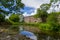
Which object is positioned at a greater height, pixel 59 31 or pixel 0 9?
pixel 0 9

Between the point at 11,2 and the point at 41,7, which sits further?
the point at 41,7

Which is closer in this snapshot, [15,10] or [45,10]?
[15,10]

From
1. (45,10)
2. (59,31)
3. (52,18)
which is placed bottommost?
(59,31)

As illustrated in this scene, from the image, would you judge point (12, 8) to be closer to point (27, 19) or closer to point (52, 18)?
point (52, 18)

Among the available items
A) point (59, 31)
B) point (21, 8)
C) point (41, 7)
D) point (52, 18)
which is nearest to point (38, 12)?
point (41, 7)

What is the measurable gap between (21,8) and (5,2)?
341cm

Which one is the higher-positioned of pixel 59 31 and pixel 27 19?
pixel 27 19

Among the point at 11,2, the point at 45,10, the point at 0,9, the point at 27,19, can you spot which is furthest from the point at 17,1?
the point at 27,19

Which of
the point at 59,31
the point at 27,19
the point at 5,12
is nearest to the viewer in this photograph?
the point at 5,12

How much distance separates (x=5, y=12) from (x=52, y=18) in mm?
16071

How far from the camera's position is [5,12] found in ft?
102

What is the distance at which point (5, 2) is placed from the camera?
27.4m

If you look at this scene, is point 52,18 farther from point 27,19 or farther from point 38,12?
point 27,19

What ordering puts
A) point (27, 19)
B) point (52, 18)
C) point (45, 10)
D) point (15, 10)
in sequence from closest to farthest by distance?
point (15, 10)
point (52, 18)
point (45, 10)
point (27, 19)
